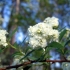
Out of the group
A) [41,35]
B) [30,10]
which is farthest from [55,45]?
[30,10]

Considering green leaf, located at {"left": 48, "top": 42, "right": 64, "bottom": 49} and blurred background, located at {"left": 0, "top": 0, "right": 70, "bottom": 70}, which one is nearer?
green leaf, located at {"left": 48, "top": 42, "right": 64, "bottom": 49}

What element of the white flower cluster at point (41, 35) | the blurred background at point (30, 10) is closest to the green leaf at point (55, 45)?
the white flower cluster at point (41, 35)

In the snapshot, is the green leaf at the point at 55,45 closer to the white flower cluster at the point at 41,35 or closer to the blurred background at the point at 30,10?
the white flower cluster at the point at 41,35

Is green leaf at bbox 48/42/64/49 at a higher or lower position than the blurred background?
lower

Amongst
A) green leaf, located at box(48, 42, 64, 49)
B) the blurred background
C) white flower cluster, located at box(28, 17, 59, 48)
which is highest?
the blurred background

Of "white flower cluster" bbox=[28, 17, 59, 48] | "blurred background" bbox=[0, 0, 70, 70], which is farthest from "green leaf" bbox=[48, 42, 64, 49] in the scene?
"blurred background" bbox=[0, 0, 70, 70]

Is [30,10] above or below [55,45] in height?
above

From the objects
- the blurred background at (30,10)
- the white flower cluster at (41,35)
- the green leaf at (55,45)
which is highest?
the blurred background at (30,10)

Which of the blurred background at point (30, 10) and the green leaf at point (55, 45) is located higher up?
the blurred background at point (30, 10)

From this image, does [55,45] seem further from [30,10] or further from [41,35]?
[30,10]

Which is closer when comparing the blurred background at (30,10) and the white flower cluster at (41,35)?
the white flower cluster at (41,35)

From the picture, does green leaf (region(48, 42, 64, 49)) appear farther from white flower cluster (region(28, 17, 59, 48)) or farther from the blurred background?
the blurred background

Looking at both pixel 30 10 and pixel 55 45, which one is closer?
pixel 55 45

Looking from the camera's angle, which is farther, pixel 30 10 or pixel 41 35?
pixel 30 10
